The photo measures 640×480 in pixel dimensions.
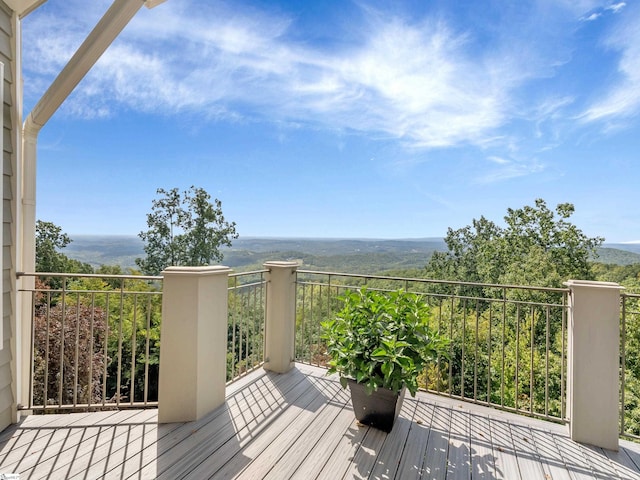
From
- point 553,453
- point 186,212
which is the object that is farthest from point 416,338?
point 186,212

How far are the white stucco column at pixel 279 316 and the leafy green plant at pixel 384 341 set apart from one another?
3.05 ft

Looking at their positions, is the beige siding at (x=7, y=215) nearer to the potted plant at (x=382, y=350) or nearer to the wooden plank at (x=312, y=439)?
the wooden plank at (x=312, y=439)

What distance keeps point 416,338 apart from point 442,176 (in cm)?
2329

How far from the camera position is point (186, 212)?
15281 mm

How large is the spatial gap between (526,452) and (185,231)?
50.3 feet

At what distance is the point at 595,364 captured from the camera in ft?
6.96

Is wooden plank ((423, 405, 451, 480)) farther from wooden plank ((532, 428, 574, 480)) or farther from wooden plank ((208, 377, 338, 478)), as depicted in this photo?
wooden plank ((208, 377, 338, 478))

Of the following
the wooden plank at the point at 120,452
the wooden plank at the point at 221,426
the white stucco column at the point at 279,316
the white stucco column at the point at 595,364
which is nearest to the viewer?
the wooden plank at the point at 120,452

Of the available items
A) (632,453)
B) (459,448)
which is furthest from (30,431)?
(632,453)

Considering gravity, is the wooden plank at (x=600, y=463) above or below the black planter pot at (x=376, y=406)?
below

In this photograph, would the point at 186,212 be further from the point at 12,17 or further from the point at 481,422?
the point at 481,422

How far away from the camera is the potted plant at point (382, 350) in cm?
209

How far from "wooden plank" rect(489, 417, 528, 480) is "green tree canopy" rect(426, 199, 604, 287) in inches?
577

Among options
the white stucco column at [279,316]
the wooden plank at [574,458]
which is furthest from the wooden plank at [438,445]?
the white stucco column at [279,316]
